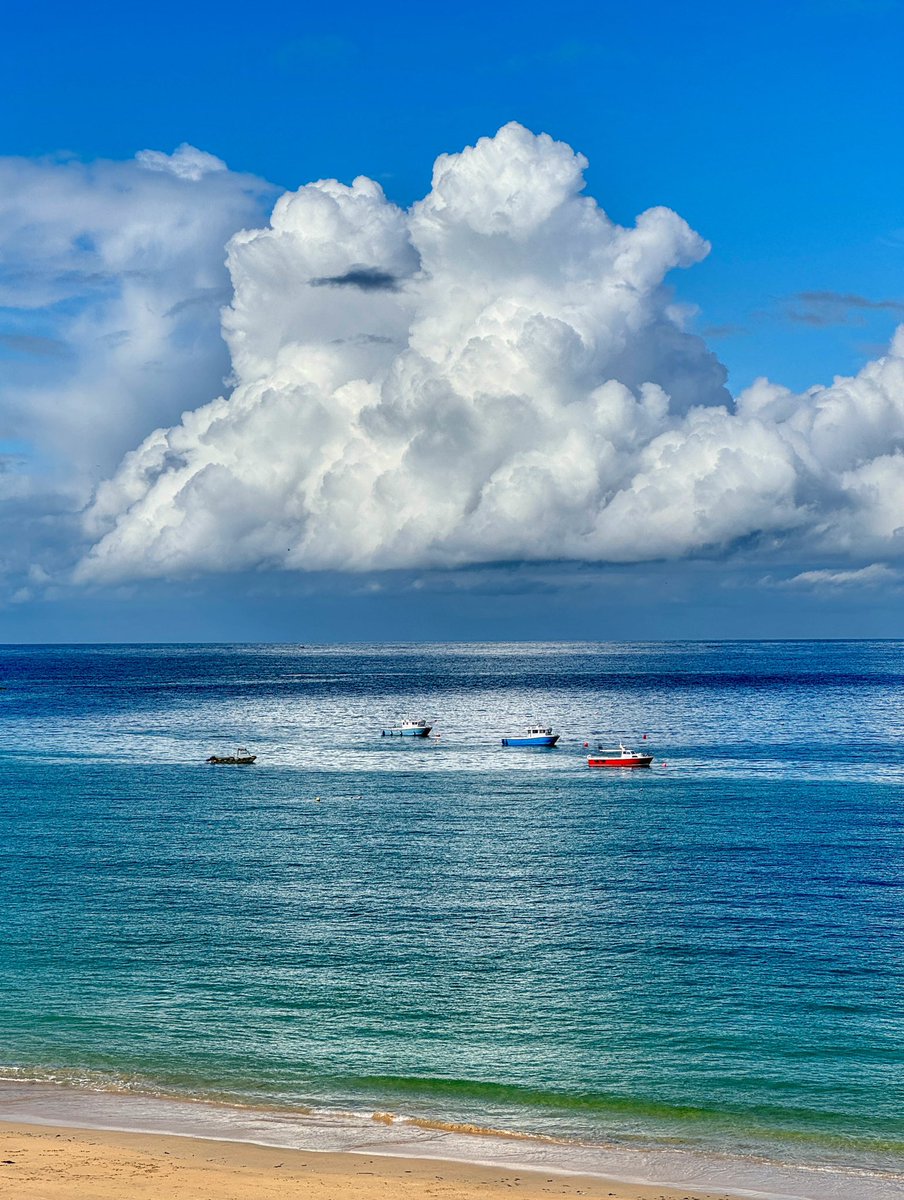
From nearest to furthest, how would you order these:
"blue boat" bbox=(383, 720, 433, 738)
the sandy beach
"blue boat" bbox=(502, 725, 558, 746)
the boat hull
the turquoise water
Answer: the sandy beach, the turquoise water, the boat hull, "blue boat" bbox=(502, 725, 558, 746), "blue boat" bbox=(383, 720, 433, 738)

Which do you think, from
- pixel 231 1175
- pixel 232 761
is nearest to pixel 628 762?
pixel 232 761

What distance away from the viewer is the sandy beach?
26344mm

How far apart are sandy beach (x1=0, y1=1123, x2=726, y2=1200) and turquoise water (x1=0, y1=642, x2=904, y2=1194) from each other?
457cm

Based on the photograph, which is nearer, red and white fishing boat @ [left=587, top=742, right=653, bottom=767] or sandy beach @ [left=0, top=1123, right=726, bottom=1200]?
sandy beach @ [left=0, top=1123, right=726, bottom=1200]

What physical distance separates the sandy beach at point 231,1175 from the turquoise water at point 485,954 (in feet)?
15.0

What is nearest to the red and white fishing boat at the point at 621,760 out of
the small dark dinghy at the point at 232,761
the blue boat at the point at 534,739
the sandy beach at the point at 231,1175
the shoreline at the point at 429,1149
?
the blue boat at the point at 534,739

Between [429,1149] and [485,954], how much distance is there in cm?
1918

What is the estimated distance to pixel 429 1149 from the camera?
31188mm

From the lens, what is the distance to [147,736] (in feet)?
493

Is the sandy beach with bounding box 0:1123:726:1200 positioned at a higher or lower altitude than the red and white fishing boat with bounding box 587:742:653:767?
lower

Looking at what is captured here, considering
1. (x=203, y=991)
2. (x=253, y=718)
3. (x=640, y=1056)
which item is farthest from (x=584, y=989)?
(x=253, y=718)

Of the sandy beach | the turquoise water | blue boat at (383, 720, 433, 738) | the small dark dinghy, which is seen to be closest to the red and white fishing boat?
the turquoise water

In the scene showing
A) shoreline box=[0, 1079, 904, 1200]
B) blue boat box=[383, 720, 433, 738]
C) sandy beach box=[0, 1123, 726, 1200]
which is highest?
blue boat box=[383, 720, 433, 738]

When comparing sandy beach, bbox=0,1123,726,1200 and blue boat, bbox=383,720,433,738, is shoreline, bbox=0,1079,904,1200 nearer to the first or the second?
sandy beach, bbox=0,1123,726,1200
